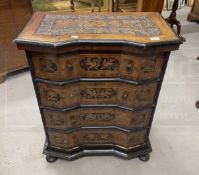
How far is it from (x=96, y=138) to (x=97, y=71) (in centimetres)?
52

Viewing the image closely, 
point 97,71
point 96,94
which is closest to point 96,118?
point 96,94

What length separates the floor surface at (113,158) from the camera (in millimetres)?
1469

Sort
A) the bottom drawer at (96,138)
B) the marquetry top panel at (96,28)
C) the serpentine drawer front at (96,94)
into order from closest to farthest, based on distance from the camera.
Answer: the marquetry top panel at (96,28), the serpentine drawer front at (96,94), the bottom drawer at (96,138)

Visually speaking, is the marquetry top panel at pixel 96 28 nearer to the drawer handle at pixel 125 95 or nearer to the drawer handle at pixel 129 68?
the drawer handle at pixel 129 68

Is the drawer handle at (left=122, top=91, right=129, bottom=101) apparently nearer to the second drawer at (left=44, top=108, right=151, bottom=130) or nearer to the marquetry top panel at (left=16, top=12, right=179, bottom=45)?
the second drawer at (left=44, top=108, right=151, bottom=130)

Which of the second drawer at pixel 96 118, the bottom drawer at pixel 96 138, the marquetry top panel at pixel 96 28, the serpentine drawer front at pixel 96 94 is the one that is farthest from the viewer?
the bottom drawer at pixel 96 138

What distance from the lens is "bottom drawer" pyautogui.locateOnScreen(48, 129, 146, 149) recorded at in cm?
137

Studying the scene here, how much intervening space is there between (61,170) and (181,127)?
3.20ft

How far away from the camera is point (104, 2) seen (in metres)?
3.68

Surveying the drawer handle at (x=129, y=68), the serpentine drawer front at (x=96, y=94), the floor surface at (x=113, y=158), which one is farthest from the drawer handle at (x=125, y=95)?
the floor surface at (x=113, y=158)

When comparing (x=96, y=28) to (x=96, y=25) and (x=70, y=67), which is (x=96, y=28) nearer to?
(x=96, y=25)

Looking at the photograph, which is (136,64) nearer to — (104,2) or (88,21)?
(88,21)

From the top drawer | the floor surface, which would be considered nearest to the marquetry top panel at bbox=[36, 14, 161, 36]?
the top drawer

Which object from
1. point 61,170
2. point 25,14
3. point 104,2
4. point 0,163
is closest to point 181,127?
point 61,170
